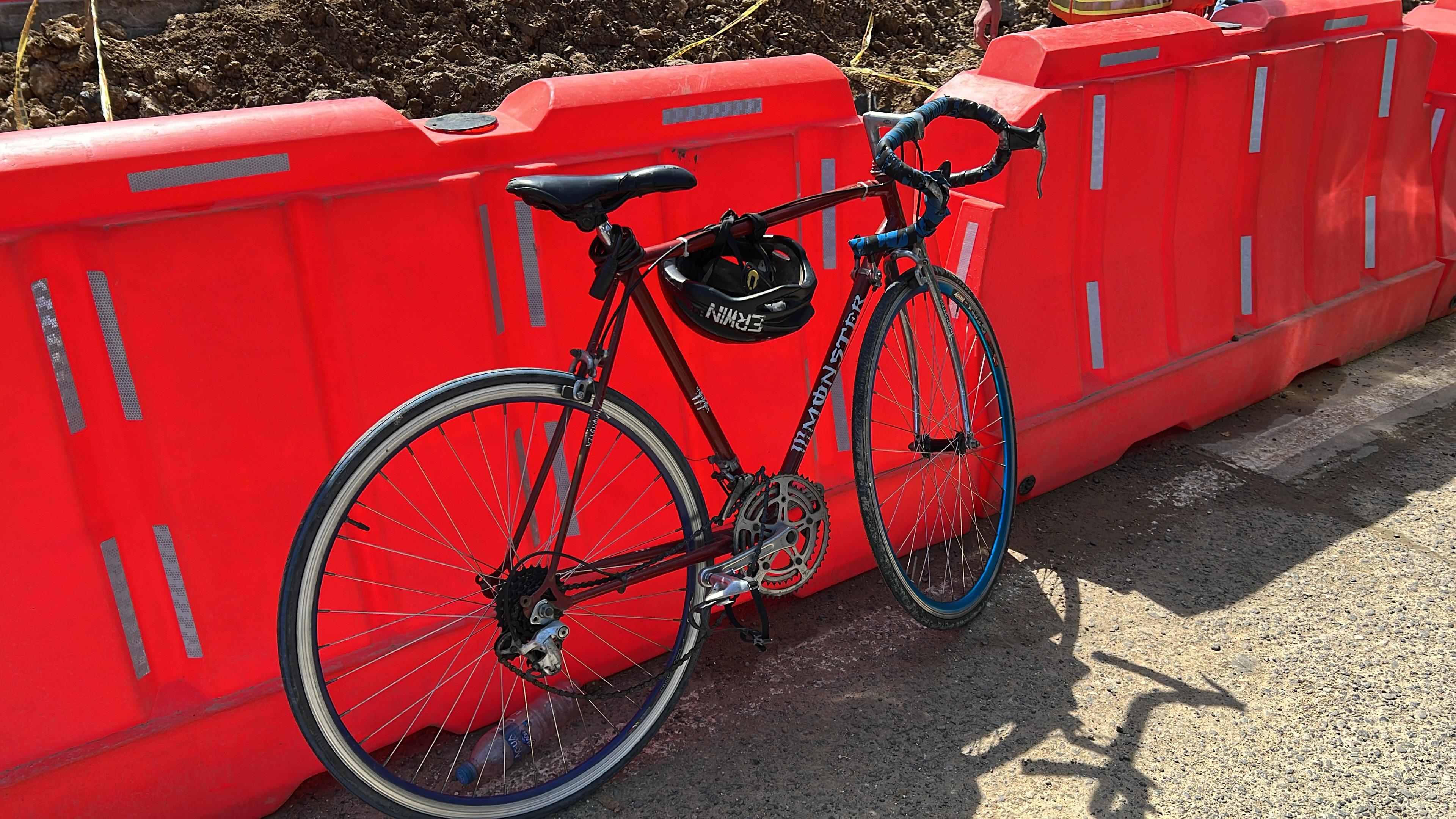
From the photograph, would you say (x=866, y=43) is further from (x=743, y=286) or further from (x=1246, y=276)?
(x=743, y=286)

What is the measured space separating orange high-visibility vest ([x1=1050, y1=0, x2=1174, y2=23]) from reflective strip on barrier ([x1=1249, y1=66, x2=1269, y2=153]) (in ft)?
16.3

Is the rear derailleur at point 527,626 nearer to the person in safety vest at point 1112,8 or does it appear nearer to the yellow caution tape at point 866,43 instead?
the person in safety vest at point 1112,8

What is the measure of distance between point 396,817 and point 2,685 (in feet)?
3.27

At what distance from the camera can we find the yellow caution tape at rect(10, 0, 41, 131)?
26.7ft

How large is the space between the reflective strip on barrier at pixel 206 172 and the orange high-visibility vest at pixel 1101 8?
8.44 meters

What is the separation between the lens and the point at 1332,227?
5387 millimetres

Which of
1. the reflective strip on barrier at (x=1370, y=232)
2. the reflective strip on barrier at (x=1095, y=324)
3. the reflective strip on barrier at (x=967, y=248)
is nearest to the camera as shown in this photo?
the reflective strip on barrier at (x=967, y=248)

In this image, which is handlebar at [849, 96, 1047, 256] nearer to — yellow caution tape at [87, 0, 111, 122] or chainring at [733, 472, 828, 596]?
chainring at [733, 472, 828, 596]

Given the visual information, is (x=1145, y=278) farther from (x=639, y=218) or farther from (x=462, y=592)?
(x=462, y=592)

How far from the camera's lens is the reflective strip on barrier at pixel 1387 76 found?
5.30m

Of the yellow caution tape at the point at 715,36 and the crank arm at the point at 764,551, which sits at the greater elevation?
the yellow caution tape at the point at 715,36

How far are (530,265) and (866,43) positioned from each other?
348 inches

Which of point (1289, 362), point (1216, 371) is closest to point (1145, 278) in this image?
point (1216, 371)

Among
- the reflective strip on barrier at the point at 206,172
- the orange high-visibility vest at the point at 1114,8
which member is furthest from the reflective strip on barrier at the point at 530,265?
the orange high-visibility vest at the point at 1114,8
